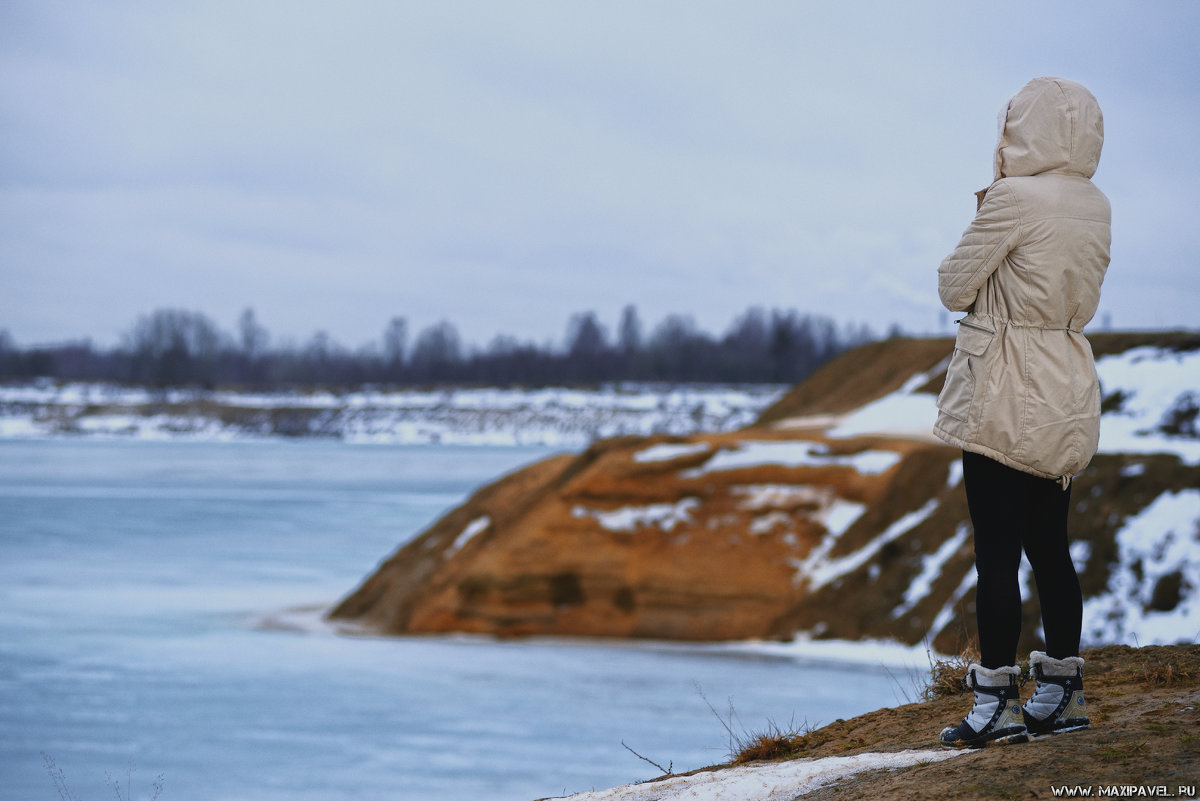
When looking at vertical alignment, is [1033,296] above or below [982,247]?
below

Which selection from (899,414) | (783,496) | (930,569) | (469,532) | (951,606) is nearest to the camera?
(951,606)

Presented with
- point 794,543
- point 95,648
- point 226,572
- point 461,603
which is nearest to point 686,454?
point 794,543

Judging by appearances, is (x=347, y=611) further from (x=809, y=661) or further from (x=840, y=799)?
(x=840, y=799)

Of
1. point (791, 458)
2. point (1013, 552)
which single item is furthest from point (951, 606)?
point (1013, 552)

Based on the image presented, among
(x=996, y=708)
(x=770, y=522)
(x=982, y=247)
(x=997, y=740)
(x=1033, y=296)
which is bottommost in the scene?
(x=770, y=522)

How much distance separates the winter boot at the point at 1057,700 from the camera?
12.0ft

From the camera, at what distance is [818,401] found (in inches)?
947

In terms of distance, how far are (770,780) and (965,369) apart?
5.15 ft

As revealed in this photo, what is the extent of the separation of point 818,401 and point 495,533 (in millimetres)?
10395

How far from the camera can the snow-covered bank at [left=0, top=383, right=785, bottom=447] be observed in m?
74.4

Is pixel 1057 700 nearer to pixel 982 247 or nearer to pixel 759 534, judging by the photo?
pixel 982 247

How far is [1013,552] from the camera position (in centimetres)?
354

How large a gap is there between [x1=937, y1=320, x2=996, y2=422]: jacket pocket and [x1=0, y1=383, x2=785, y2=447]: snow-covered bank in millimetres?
66403

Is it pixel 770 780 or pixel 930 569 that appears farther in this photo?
pixel 930 569
